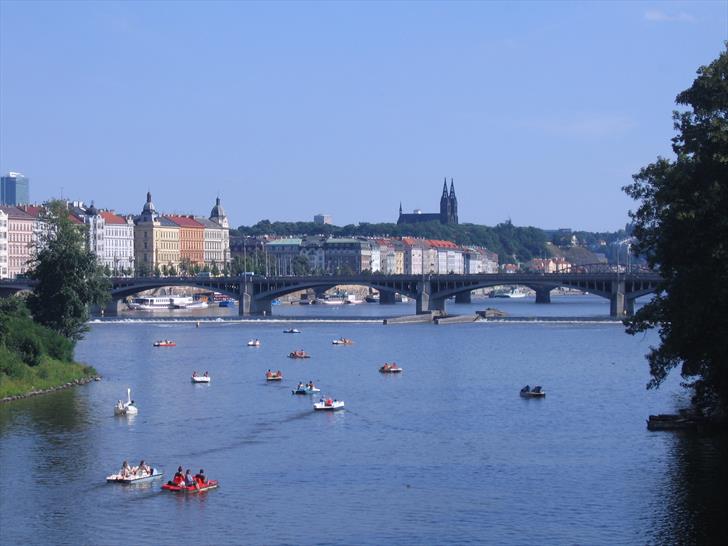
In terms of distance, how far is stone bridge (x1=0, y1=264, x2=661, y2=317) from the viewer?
135500 mm

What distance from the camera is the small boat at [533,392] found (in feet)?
233

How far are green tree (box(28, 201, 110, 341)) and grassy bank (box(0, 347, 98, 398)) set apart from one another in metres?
4.41

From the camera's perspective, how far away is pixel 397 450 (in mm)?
53719

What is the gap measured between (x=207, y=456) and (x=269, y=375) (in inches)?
1132

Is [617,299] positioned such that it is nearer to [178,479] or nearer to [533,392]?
[533,392]

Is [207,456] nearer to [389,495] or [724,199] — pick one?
[389,495]

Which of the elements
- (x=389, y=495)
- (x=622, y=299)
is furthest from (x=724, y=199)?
(x=622, y=299)

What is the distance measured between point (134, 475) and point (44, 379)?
25.4 meters

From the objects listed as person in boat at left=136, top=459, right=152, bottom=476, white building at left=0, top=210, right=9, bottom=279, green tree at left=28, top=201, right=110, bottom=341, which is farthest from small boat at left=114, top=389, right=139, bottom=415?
white building at left=0, top=210, right=9, bottom=279

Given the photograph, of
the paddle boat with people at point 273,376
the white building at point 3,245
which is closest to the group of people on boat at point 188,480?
the paddle boat with people at point 273,376

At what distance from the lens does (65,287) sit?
261 feet

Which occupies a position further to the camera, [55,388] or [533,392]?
[55,388]

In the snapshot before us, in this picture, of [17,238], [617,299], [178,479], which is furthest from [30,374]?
[17,238]

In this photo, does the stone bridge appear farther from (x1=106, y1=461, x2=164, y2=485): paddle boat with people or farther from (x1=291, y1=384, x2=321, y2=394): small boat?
(x1=106, y1=461, x2=164, y2=485): paddle boat with people
